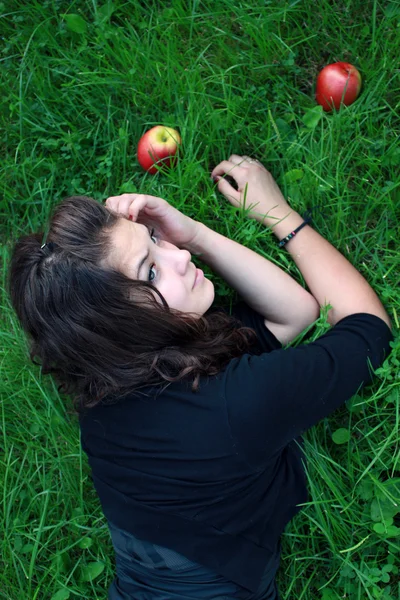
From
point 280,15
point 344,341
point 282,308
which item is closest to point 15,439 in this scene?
point 282,308

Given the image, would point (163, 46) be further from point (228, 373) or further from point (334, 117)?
point (228, 373)

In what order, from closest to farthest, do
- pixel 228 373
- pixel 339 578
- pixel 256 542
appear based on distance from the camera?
1. pixel 228 373
2. pixel 256 542
3. pixel 339 578

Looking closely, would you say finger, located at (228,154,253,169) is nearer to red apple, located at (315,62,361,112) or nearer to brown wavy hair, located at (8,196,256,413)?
red apple, located at (315,62,361,112)

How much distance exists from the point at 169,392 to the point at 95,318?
1.16 feet

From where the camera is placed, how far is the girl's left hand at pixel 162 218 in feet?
7.57

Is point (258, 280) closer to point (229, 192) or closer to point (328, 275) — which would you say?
point (328, 275)

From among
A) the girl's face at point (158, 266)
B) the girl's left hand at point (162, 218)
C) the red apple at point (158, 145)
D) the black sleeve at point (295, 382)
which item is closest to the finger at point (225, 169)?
the red apple at point (158, 145)

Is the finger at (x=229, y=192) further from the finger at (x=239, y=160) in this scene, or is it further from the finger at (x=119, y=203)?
the finger at (x=119, y=203)

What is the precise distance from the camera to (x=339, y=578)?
2.35m

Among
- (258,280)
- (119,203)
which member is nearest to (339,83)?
(258,280)

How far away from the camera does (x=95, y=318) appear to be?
72.4 inches

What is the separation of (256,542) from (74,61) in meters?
2.45

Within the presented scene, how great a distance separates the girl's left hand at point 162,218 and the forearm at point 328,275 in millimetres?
397

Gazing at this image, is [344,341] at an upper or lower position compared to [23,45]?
upper
